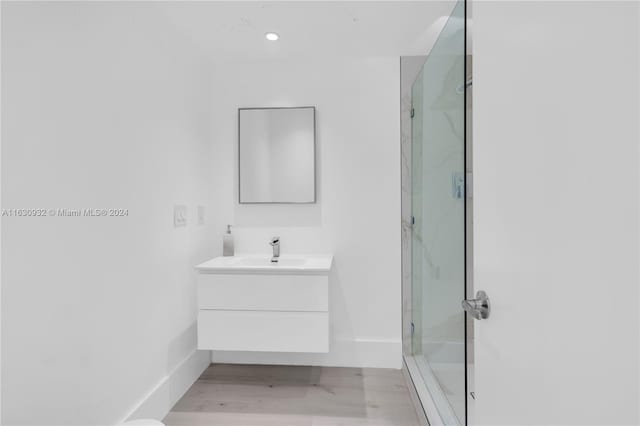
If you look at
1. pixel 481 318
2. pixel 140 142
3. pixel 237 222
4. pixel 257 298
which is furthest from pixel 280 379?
pixel 481 318

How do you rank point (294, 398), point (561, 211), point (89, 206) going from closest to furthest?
1. point (561, 211)
2. point (89, 206)
3. point (294, 398)

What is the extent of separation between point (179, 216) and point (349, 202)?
3.60 feet

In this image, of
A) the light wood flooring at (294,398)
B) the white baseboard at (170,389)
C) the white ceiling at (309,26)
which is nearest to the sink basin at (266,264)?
the white baseboard at (170,389)

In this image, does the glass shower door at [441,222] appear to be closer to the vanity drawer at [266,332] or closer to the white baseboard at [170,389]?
the vanity drawer at [266,332]

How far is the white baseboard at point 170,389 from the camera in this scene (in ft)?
5.41

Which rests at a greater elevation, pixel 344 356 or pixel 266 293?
pixel 266 293

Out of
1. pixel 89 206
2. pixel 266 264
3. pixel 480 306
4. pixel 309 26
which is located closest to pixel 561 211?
pixel 480 306

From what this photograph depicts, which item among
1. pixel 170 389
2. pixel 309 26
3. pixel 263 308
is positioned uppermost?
pixel 309 26

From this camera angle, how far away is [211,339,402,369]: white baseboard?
2424 mm

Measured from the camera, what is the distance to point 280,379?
2264 millimetres

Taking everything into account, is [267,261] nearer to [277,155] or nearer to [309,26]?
[277,155]

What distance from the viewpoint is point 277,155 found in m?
2.48

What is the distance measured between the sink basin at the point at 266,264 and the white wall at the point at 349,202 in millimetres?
71

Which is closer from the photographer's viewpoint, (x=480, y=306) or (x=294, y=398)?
(x=480, y=306)
